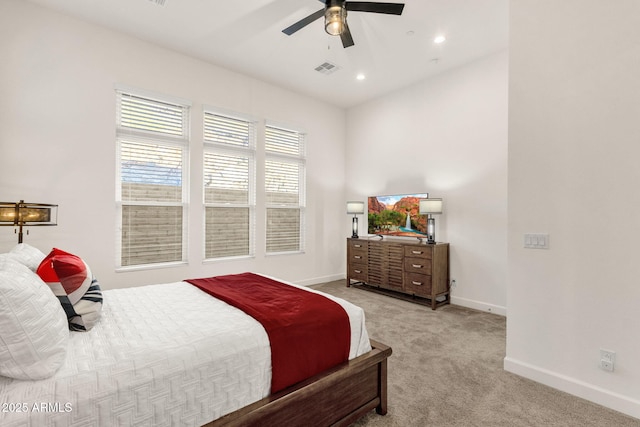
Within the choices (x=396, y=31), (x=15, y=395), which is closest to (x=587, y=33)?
(x=396, y=31)

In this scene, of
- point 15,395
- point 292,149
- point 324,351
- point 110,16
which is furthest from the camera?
point 292,149

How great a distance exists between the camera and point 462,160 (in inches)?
171

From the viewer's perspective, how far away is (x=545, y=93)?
234 centimetres

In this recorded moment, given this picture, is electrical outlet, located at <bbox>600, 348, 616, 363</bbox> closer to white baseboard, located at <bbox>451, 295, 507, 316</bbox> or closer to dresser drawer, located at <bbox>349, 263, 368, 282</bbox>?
white baseboard, located at <bbox>451, 295, 507, 316</bbox>

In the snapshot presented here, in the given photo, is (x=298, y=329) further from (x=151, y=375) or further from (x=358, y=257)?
(x=358, y=257)

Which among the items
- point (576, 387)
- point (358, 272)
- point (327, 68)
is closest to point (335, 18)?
point (327, 68)

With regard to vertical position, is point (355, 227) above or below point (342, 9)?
below

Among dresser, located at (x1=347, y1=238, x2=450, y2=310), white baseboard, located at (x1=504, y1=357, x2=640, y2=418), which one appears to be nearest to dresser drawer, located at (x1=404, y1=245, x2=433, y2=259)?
dresser, located at (x1=347, y1=238, x2=450, y2=310)

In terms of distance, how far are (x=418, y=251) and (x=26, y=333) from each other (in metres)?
3.98

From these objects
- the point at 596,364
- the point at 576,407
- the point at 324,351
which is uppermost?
the point at 324,351

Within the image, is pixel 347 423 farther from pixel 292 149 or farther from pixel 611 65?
pixel 292 149

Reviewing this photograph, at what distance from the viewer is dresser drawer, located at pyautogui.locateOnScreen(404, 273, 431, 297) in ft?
13.8

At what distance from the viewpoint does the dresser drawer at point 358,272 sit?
5078 millimetres

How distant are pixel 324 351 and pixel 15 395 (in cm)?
128
